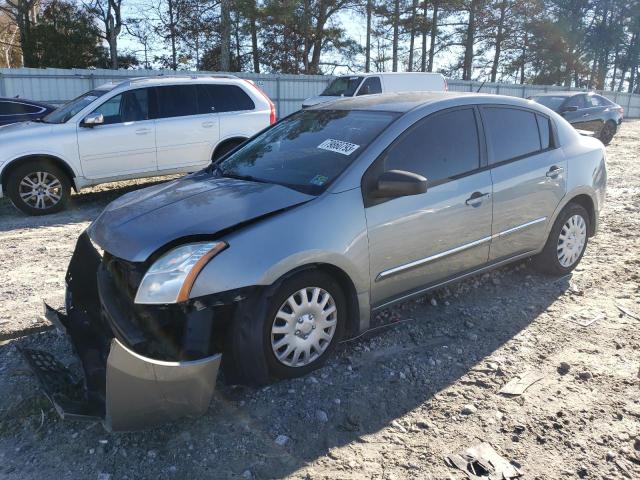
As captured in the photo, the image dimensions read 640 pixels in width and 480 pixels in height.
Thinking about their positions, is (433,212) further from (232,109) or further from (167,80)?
(167,80)

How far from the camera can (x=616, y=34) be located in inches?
1871

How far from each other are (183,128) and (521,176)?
18.6ft

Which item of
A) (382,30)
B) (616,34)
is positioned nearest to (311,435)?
(382,30)

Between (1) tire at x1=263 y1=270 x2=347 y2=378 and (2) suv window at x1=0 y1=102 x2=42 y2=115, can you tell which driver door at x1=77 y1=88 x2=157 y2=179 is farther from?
(1) tire at x1=263 y1=270 x2=347 y2=378

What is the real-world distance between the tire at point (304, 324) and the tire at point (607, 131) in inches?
641

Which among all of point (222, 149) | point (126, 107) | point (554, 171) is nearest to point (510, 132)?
point (554, 171)

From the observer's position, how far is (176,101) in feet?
27.9

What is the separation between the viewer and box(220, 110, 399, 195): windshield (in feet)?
11.6

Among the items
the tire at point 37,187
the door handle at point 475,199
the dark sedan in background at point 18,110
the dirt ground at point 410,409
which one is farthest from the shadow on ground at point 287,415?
the dark sedan in background at point 18,110

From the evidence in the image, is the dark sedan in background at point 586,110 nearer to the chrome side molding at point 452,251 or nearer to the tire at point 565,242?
the tire at point 565,242

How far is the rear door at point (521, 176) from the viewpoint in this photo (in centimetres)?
422

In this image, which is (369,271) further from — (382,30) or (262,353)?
(382,30)

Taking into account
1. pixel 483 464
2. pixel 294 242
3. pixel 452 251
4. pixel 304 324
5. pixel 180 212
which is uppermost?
pixel 180 212

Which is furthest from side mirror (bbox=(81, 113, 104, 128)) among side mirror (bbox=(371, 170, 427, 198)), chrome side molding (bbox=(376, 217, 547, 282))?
chrome side molding (bbox=(376, 217, 547, 282))
